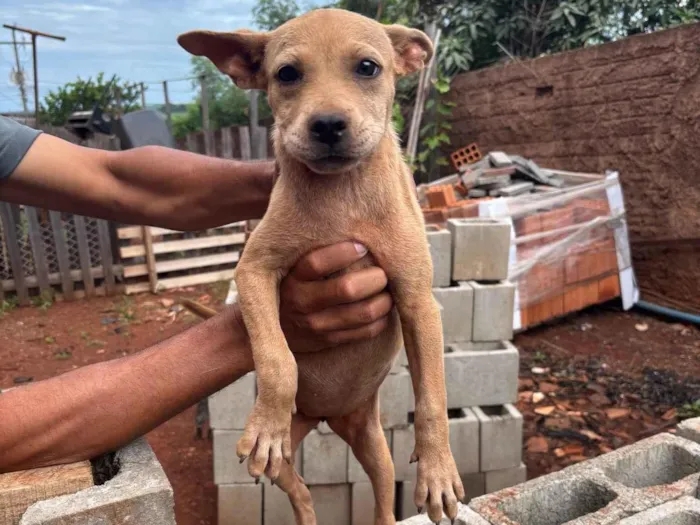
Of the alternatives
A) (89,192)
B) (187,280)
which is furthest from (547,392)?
(187,280)

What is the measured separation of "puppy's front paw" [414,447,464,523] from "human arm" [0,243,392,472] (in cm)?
44

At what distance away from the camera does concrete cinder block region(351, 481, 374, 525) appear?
4.04m

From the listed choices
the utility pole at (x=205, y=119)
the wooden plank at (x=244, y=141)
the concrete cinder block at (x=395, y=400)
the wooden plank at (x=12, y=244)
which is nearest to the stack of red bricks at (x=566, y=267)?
the concrete cinder block at (x=395, y=400)

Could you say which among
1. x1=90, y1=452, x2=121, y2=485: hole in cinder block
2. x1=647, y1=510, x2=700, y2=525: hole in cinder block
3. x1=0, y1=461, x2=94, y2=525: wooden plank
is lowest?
x1=647, y1=510, x2=700, y2=525: hole in cinder block

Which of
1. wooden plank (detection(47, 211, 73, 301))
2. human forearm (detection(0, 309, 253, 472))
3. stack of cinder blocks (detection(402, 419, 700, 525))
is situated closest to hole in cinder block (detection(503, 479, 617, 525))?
stack of cinder blocks (detection(402, 419, 700, 525))

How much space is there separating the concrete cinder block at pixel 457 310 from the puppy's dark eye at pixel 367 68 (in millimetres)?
2343

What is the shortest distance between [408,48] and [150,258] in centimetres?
722

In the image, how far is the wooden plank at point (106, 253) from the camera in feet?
27.9

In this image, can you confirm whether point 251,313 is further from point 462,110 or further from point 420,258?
point 462,110

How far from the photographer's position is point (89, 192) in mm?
2709

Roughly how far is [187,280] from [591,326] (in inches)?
220

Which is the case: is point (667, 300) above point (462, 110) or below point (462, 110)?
below

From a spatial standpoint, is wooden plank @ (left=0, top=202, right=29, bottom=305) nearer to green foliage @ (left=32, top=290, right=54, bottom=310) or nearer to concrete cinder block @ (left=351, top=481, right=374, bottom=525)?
green foliage @ (left=32, top=290, right=54, bottom=310)

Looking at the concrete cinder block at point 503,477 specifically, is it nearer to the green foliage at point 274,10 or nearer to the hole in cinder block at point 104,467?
the hole in cinder block at point 104,467
